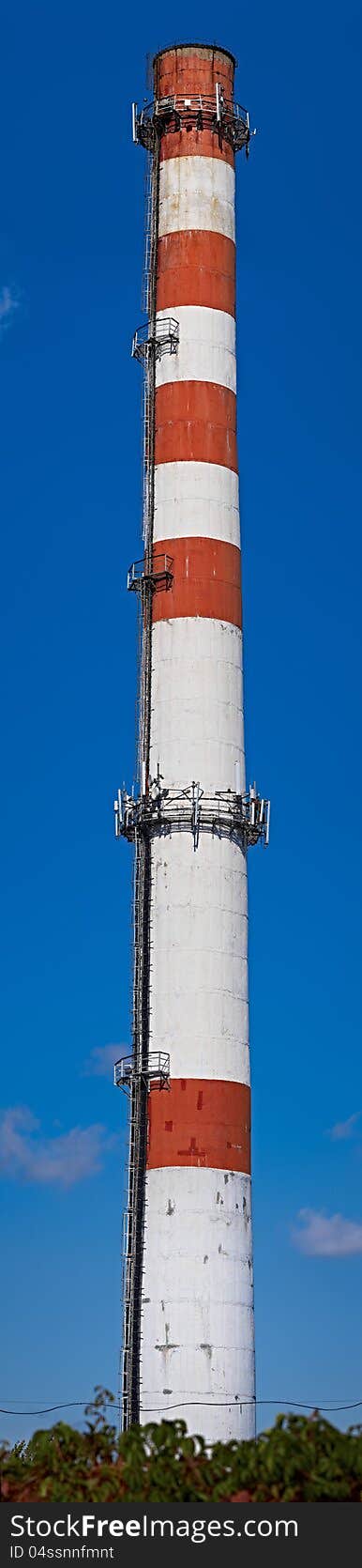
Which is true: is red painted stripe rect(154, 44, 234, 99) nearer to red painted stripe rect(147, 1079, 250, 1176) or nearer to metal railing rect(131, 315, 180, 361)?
metal railing rect(131, 315, 180, 361)

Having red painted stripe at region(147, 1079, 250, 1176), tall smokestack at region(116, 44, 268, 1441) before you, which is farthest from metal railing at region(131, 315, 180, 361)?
red painted stripe at region(147, 1079, 250, 1176)

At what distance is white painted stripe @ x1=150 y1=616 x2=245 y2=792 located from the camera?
146 ft

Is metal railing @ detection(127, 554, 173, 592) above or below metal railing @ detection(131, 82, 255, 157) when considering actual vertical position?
below

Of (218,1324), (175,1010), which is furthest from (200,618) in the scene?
(218,1324)

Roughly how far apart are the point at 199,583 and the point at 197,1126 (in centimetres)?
1280

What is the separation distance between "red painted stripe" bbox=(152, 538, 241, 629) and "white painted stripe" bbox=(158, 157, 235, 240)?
8672mm

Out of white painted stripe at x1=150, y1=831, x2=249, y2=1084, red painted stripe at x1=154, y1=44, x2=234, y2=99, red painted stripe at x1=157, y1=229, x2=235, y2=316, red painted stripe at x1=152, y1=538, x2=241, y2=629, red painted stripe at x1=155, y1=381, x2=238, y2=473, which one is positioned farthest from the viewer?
red painted stripe at x1=154, y1=44, x2=234, y2=99

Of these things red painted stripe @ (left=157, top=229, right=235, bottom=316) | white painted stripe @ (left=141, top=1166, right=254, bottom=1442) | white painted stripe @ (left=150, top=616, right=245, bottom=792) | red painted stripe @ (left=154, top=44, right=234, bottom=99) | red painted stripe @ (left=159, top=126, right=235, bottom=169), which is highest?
red painted stripe @ (left=154, top=44, right=234, bottom=99)

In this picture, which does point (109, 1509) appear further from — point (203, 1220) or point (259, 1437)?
point (203, 1220)

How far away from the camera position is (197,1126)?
41.8 meters

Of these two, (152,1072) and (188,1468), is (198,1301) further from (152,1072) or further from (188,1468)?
(188,1468)

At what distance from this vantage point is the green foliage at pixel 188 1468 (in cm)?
1755

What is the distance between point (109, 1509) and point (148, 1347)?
23.7 meters

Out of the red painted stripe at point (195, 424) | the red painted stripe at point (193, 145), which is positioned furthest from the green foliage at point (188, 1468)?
the red painted stripe at point (193, 145)
